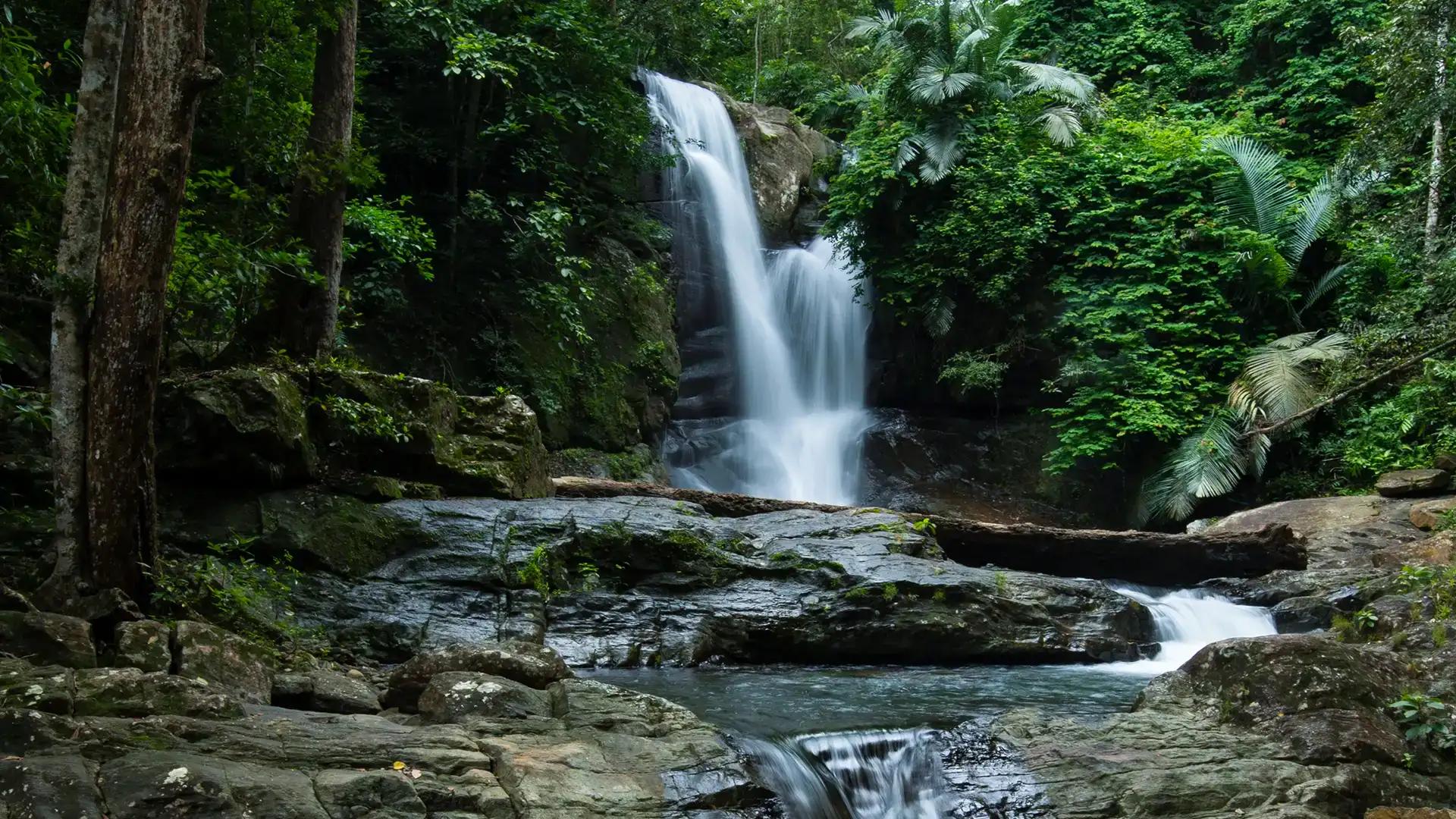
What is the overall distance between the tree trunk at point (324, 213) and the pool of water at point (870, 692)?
15.1 ft

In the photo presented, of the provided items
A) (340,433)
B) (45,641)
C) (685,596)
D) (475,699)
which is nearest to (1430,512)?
(685,596)

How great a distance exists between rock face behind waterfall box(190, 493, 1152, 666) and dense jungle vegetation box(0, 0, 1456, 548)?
8.20ft

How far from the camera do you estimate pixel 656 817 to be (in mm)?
4789

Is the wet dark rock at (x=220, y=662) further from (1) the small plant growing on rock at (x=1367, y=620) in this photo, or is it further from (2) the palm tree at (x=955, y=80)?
(2) the palm tree at (x=955, y=80)

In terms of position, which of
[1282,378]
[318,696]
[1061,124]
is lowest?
[318,696]

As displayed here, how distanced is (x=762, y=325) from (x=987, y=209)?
4798 millimetres

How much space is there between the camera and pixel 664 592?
9.27 meters

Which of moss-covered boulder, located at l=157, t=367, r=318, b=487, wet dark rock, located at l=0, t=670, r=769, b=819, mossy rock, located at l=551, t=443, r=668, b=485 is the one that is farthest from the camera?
mossy rock, located at l=551, t=443, r=668, b=485

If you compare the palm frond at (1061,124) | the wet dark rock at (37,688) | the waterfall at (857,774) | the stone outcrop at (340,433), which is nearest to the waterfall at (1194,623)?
the waterfall at (857,774)

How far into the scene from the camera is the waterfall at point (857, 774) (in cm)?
558

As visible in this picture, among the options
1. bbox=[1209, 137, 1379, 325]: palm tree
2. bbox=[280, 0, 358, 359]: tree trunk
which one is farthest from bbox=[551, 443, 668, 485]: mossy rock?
bbox=[1209, 137, 1379, 325]: palm tree

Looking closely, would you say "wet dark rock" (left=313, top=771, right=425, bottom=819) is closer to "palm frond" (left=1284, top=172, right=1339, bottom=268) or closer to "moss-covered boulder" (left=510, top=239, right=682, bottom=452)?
"moss-covered boulder" (left=510, top=239, right=682, bottom=452)

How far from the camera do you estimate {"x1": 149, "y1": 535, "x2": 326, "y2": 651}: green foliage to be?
628 centimetres

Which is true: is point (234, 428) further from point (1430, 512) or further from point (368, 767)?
point (1430, 512)
